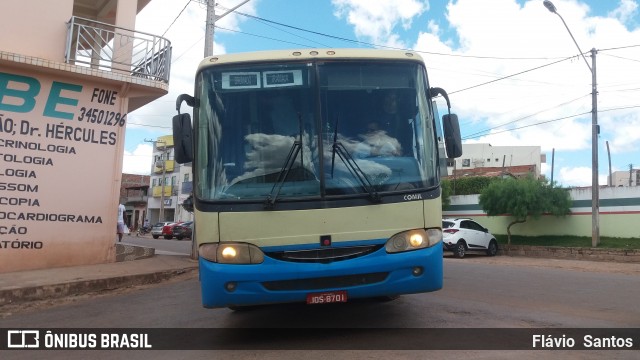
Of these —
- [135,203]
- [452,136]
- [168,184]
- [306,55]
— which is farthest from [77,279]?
[135,203]

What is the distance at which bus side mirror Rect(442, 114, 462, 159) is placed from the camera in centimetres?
562

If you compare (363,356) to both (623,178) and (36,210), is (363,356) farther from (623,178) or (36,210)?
(623,178)

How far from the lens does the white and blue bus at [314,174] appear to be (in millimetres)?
5016

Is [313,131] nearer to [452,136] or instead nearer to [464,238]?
[452,136]

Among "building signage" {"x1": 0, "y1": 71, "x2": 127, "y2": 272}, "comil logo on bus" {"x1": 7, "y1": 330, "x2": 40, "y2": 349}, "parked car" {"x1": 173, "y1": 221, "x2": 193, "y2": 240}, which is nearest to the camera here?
"comil logo on bus" {"x1": 7, "y1": 330, "x2": 40, "y2": 349}

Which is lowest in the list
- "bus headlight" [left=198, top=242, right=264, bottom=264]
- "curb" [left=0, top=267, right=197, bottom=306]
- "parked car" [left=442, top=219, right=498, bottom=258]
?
"curb" [left=0, top=267, right=197, bottom=306]

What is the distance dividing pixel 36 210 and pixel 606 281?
12.2 meters

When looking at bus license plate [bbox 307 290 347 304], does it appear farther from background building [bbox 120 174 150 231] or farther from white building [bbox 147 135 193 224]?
background building [bbox 120 174 150 231]

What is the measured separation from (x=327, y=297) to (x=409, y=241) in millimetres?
988

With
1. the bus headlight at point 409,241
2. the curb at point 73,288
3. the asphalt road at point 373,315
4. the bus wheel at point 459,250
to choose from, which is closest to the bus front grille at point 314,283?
the bus headlight at point 409,241

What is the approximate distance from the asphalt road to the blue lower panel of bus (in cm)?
56

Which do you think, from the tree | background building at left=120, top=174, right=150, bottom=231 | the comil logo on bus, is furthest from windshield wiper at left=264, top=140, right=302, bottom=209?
background building at left=120, top=174, right=150, bottom=231

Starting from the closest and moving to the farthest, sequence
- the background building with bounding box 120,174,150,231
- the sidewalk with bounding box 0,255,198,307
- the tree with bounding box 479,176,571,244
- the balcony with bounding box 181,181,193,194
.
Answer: the sidewalk with bounding box 0,255,198,307, the tree with bounding box 479,176,571,244, the balcony with bounding box 181,181,193,194, the background building with bounding box 120,174,150,231

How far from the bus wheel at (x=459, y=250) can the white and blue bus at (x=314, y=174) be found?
47.3ft
